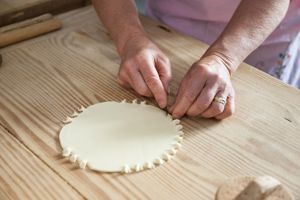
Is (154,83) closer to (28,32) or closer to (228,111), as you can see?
(228,111)

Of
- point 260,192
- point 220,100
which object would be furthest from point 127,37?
point 260,192

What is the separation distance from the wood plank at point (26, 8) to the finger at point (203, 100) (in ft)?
1.89

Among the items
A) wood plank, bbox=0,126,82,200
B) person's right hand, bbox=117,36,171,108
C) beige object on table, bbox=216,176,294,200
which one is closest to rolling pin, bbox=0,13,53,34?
person's right hand, bbox=117,36,171,108

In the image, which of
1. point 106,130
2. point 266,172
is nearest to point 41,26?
point 106,130

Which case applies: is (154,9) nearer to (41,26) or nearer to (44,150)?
(41,26)

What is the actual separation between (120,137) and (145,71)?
0.55 ft

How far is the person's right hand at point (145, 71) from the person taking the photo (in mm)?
842

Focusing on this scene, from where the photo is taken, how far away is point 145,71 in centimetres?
86

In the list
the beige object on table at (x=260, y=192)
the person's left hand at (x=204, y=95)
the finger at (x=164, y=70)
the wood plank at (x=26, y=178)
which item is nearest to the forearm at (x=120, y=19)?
the finger at (x=164, y=70)

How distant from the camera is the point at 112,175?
2.25 ft

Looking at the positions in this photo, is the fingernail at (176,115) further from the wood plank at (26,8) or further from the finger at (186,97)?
the wood plank at (26,8)

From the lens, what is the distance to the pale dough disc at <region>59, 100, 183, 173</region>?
707 mm

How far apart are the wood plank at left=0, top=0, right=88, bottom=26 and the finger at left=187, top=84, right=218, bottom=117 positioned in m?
0.57

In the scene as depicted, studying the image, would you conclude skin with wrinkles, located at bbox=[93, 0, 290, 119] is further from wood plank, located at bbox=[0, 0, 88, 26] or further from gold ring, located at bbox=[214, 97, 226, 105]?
wood plank, located at bbox=[0, 0, 88, 26]
